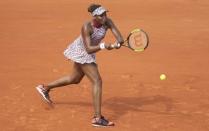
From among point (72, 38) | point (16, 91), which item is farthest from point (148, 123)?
point (72, 38)

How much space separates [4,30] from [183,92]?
6567mm

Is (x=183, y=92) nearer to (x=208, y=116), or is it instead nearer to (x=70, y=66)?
(x=208, y=116)

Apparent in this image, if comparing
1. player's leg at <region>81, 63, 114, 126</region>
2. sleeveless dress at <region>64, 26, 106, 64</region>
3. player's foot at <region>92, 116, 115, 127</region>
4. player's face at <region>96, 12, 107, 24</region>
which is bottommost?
player's foot at <region>92, 116, 115, 127</region>

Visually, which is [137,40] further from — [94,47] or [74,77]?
[74,77]

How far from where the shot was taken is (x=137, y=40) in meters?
7.19

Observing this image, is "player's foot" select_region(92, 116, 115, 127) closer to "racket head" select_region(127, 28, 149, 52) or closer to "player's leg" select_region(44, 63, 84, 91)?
"player's leg" select_region(44, 63, 84, 91)

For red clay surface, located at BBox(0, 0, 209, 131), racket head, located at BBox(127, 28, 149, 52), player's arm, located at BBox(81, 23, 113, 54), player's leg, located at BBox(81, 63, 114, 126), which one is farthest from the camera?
red clay surface, located at BBox(0, 0, 209, 131)

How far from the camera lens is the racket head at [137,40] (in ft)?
23.5

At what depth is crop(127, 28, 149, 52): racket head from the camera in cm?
716

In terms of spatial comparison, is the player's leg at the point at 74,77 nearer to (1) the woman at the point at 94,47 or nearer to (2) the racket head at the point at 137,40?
(1) the woman at the point at 94,47

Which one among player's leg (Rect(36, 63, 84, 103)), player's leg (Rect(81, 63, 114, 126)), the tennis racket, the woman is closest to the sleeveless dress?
the woman

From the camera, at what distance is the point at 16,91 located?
352 inches

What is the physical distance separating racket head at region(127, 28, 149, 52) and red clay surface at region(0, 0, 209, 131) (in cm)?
118

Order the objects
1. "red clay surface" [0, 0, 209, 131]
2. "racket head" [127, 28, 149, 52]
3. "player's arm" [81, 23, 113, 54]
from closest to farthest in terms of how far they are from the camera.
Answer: "player's arm" [81, 23, 113, 54]
"racket head" [127, 28, 149, 52]
"red clay surface" [0, 0, 209, 131]
